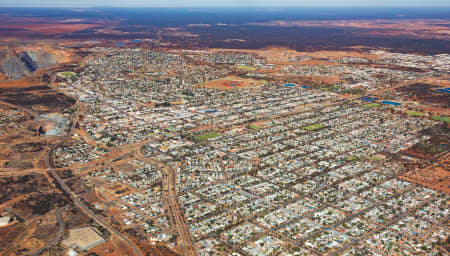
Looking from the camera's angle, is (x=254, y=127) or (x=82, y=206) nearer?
(x=82, y=206)

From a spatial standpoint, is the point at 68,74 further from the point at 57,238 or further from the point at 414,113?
the point at 414,113

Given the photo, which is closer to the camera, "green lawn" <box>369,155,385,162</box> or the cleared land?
"green lawn" <box>369,155,385,162</box>

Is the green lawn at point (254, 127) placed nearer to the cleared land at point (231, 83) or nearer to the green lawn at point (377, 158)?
the green lawn at point (377, 158)

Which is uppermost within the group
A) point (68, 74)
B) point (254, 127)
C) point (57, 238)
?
point (68, 74)

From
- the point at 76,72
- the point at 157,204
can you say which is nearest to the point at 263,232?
the point at 157,204

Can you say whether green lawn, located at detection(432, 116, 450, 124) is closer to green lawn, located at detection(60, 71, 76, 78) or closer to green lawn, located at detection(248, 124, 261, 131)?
green lawn, located at detection(248, 124, 261, 131)

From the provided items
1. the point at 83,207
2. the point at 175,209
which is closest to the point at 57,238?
the point at 83,207

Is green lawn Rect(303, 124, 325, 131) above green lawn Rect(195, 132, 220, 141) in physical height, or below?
above

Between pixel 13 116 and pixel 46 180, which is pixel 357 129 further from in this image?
pixel 13 116

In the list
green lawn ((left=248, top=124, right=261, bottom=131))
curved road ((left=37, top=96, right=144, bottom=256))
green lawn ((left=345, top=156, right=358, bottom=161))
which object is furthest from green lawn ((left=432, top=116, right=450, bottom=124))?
curved road ((left=37, top=96, right=144, bottom=256))

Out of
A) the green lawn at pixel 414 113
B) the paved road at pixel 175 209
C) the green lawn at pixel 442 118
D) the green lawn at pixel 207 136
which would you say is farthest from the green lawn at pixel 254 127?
the green lawn at pixel 442 118

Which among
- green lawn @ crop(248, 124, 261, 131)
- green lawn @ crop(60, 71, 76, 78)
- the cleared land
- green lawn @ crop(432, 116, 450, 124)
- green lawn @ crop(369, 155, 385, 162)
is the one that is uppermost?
green lawn @ crop(60, 71, 76, 78)
